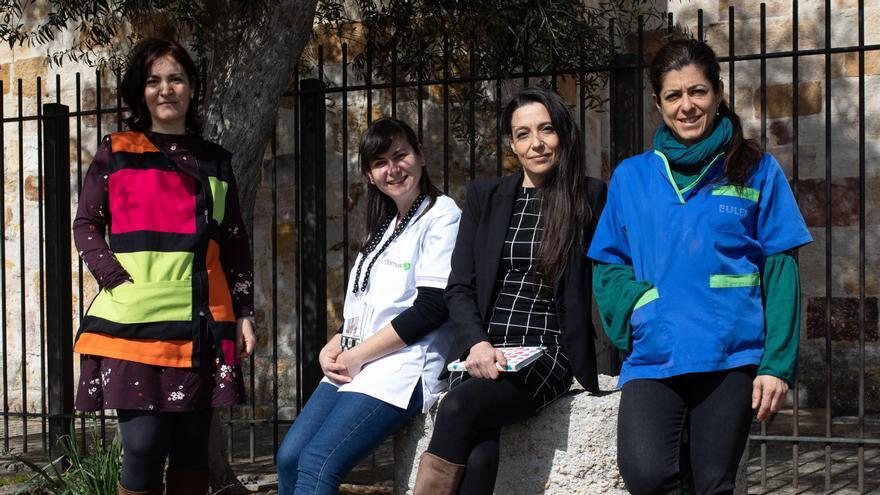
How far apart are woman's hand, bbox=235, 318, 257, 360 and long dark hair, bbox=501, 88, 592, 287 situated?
93cm

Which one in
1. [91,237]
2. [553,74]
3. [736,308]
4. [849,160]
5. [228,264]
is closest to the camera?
[736,308]

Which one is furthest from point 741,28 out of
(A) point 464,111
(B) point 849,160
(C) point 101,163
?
(C) point 101,163

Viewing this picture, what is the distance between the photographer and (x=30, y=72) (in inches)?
293

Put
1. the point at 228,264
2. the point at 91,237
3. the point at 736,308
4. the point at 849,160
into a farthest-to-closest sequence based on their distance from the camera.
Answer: the point at 849,160 < the point at 228,264 < the point at 91,237 < the point at 736,308

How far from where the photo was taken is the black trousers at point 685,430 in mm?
2479

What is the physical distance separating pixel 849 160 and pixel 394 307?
4.80 meters

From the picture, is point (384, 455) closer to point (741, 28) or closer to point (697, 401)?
point (697, 401)

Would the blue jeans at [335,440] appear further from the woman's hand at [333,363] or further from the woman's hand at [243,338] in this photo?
the woman's hand at [243,338]

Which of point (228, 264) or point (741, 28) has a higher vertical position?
point (741, 28)

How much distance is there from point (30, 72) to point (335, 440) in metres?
5.61

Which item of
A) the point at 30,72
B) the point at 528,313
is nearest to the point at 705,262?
the point at 528,313

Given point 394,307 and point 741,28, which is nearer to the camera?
point 394,307

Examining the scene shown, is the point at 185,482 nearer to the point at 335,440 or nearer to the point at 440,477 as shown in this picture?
Result: the point at 335,440

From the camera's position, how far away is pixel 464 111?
19.3 ft
